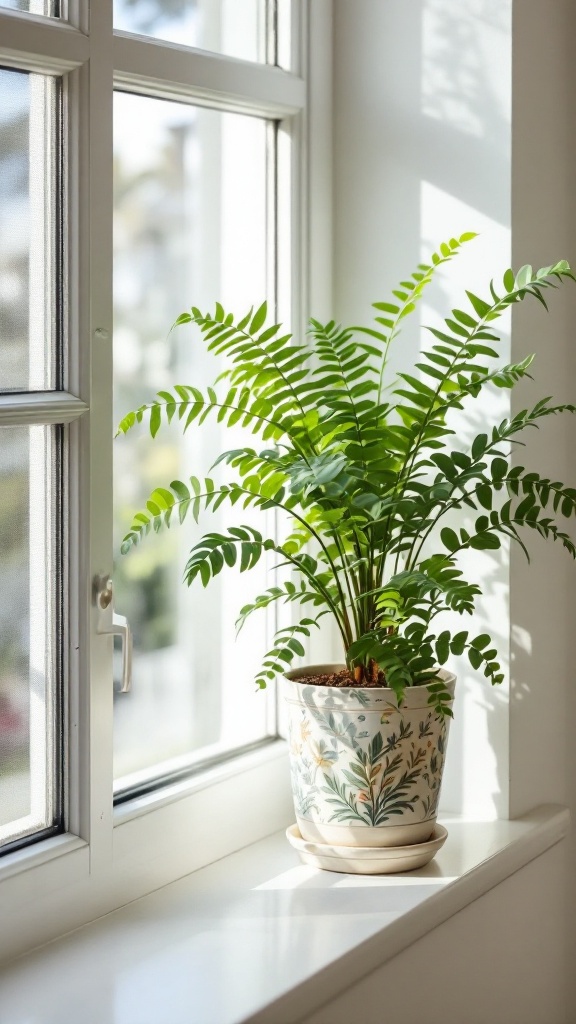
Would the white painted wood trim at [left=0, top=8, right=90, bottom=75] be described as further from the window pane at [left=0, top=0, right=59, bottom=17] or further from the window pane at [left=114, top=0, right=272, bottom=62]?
the window pane at [left=114, top=0, right=272, bottom=62]

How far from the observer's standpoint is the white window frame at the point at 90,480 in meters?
1.24

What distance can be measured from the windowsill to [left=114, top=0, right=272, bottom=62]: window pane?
109 centimetres

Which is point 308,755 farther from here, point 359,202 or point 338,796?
point 359,202

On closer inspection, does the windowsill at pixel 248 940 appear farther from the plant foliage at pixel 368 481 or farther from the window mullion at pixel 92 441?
the plant foliage at pixel 368 481

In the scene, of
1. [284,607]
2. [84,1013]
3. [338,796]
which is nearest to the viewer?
[84,1013]

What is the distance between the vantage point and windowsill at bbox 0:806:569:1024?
3.75ft

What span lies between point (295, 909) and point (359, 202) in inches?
40.0

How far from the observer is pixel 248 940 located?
1.28 m

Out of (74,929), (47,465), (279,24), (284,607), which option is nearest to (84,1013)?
(74,929)

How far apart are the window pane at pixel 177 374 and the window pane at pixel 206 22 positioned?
86 millimetres

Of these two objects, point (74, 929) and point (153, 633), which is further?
point (153, 633)

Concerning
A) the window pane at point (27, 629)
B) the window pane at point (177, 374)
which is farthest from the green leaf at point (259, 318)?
the window pane at point (27, 629)

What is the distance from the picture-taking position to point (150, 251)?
1.44 m

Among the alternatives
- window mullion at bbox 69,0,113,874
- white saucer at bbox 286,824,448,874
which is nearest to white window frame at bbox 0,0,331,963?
window mullion at bbox 69,0,113,874
